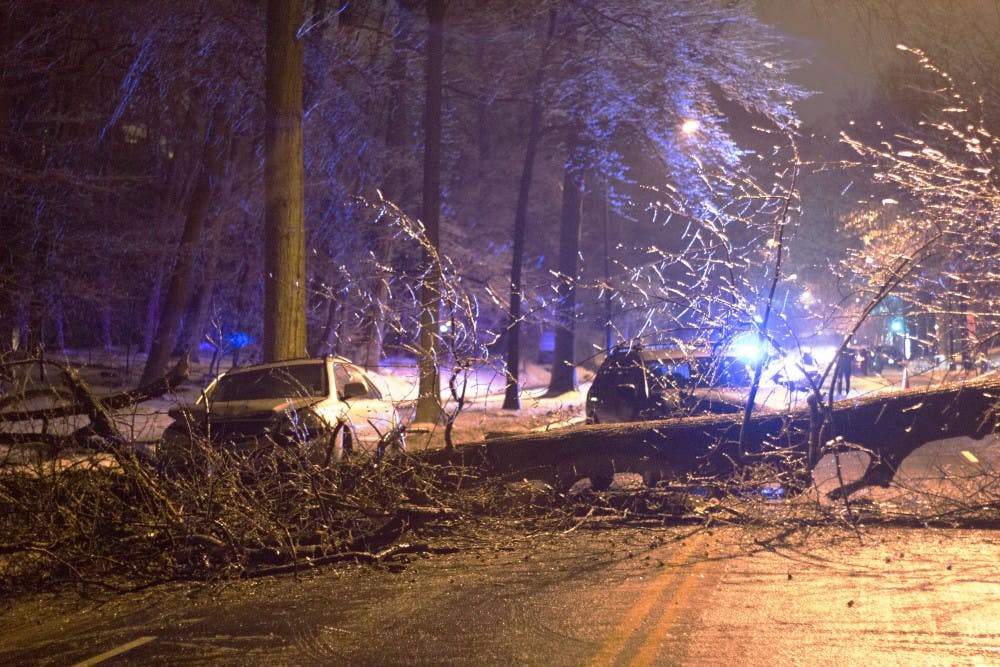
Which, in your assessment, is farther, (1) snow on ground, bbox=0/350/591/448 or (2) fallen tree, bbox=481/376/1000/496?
(1) snow on ground, bbox=0/350/591/448

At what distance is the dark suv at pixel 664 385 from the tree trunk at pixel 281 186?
4260 mm

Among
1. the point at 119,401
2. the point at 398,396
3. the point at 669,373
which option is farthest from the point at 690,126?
the point at 119,401

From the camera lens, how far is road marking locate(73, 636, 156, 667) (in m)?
5.14

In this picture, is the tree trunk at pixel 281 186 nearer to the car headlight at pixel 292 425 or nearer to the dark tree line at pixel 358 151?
the dark tree line at pixel 358 151

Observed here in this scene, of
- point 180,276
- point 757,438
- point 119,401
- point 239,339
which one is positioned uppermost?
point 180,276

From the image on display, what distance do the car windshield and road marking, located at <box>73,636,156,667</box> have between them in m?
5.84

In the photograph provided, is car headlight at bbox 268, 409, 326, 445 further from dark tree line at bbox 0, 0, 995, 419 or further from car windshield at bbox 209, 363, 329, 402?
dark tree line at bbox 0, 0, 995, 419

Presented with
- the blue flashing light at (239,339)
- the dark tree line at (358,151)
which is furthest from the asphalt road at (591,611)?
the blue flashing light at (239,339)

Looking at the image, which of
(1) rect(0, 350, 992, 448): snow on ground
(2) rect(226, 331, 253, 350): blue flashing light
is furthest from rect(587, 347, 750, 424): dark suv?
(2) rect(226, 331, 253, 350): blue flashing light

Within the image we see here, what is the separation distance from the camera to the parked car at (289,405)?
9.77 metres

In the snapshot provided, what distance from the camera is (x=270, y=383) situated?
38.7 ft

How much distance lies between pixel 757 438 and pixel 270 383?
6.05 m

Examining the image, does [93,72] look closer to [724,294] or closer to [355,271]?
[355,271]

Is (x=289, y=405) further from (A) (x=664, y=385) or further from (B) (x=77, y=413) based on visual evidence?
(A) (x=664, y=385)
